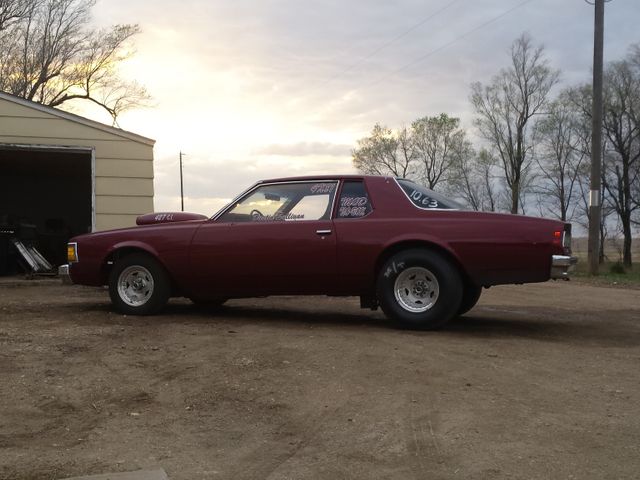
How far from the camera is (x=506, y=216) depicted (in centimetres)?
618

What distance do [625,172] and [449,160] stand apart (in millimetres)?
13869

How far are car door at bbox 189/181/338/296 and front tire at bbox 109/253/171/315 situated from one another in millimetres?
387

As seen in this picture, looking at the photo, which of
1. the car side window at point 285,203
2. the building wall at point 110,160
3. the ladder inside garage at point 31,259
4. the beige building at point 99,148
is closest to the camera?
the car side window at point 285,203

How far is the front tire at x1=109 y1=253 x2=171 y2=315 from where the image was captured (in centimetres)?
713

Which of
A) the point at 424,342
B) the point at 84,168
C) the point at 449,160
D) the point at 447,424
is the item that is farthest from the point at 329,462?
the point at 449,160

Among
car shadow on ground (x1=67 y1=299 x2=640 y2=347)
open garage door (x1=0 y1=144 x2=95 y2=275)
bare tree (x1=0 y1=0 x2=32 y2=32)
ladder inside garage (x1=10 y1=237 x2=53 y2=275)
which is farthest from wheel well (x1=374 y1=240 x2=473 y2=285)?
bare tree (x1=0 y1=0 x2=32 y2=32)

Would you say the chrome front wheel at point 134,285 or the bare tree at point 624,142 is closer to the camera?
the chrome front wheel at point 134,285

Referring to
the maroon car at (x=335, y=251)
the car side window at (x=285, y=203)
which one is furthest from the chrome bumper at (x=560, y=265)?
the car side window at (x=285, y=203)

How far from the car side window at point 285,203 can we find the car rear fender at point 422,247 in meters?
0.75

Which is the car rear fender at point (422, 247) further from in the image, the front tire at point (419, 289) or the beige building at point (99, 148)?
the beige building at point (99, 148)

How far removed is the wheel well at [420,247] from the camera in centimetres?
624

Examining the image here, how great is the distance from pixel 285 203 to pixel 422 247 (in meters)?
1.61

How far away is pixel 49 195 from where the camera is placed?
20.7 meters

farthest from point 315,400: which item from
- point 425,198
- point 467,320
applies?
point 467,320
